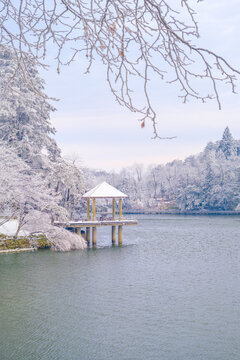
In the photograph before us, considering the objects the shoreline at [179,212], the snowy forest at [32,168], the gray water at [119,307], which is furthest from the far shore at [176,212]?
the gray water at [119,307]

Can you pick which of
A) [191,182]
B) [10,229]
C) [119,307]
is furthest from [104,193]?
[191,182]

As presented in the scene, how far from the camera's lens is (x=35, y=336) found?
805 cm

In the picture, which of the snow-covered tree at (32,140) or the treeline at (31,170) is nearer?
the treeline at (31,170)

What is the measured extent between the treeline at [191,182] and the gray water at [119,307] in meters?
25.5

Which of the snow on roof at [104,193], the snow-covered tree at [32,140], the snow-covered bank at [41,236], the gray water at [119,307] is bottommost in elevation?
the gray water at [119,307]

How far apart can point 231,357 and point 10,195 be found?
1400 cm

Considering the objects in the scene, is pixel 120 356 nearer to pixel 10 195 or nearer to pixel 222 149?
pixel 10 195

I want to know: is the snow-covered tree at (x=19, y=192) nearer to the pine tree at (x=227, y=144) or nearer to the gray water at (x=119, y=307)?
the gray water at (x=119, y=307)

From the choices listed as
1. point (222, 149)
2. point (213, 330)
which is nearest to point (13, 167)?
→ point (213, 330)

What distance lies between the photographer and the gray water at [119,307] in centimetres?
749

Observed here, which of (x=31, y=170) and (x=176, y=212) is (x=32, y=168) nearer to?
(x=31, y=170)

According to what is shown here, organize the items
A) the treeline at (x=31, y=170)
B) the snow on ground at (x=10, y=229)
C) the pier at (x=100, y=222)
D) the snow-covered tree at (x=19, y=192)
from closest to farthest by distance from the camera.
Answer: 1. the snow-covered tree at (x=19, y=192)
2. the treeline at (x=31, y=170)
3. the snow on ground at (x=10, y=229)
4. the pier at (x=100, y=222)

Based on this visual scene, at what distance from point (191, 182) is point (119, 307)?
48777mm

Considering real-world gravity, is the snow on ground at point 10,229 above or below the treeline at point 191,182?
below
